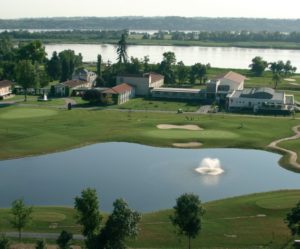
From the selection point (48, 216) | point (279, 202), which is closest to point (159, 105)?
point (279, 202)

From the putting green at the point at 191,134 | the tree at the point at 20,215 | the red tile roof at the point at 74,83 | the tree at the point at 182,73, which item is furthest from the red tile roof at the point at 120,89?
the tree at the point at 20,215

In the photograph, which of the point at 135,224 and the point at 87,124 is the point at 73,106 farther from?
the point at 135,224

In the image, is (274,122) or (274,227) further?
(274,122)

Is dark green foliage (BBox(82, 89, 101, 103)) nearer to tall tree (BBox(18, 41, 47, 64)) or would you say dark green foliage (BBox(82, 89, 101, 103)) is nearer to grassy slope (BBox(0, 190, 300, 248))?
tall tree (BBox(18, 41, 47, 64))

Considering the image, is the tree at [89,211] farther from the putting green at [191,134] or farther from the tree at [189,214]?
the putting green at [191,134]

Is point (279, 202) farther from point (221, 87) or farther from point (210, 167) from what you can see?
point (221, 87)

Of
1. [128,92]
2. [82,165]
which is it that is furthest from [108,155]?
[128,92]

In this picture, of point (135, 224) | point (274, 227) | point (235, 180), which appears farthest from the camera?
point (235, 180)
